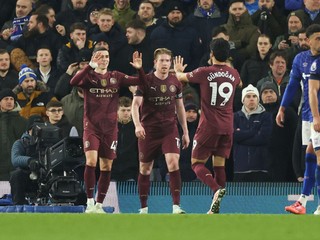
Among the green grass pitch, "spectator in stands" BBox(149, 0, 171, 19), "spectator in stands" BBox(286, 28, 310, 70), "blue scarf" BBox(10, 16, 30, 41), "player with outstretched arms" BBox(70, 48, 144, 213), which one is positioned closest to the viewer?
the green grass pitch

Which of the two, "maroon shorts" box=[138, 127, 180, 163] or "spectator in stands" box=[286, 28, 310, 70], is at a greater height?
"spectator in stands" box=[286, 28, 310, 70]

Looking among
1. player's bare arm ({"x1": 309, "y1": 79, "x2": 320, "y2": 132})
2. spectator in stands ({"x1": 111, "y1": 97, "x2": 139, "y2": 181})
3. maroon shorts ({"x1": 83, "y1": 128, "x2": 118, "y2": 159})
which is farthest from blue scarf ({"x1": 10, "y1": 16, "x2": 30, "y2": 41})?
player's bare arm ({"x1": 309, "y1": 79, "x2": 320, "y2": 132})

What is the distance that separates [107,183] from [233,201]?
2.24 m

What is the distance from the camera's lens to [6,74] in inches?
941

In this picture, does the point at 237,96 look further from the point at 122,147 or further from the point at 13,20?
the point at 13,20

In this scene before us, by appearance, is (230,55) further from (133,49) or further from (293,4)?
(293,4)

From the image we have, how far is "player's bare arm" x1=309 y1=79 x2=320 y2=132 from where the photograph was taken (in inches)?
683

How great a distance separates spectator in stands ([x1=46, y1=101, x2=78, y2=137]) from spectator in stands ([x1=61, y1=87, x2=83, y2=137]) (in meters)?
0.27

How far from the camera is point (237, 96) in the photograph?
2244 centimetres

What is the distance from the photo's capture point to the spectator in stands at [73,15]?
2533 cm

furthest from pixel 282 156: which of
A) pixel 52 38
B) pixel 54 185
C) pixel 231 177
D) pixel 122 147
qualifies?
pixel 52 38

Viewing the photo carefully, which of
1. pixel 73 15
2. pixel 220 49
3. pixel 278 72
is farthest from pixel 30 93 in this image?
pixel 220 49

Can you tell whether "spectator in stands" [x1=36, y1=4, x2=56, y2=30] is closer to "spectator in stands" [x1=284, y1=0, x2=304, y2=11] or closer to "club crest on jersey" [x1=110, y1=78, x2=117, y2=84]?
"spectator in stands" [x1=284, y1=0, x2=304, y2=11]

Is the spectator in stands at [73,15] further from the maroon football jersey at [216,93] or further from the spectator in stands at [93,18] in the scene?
the maroon football jersey at [216,93]
